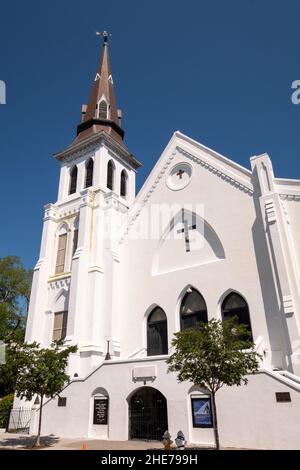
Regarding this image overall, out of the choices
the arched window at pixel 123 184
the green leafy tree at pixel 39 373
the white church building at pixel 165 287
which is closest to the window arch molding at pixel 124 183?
the arched window at pixel 123 184

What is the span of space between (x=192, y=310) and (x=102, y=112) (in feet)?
70.7

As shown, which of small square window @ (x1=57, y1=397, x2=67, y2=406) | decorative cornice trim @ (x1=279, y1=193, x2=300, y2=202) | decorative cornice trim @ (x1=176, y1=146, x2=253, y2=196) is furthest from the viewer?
decorative cornice trim @ (x1=176, y1=146, x2=253, y2=196)

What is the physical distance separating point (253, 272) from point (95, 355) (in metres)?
9.95

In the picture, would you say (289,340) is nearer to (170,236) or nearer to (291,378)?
(291,378)

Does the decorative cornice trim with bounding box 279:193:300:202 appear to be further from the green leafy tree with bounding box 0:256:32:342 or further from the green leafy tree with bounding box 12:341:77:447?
the green leafy tree with bounding box 0:256:32:342

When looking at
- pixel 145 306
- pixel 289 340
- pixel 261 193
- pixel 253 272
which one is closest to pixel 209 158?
pixel 261 193

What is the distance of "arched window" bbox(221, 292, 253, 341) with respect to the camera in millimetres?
17625

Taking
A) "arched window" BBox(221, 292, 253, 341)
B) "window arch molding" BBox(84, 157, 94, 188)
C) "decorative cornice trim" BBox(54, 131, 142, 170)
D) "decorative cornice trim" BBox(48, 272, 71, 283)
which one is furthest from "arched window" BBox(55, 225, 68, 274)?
"arched window" BBox(221, 292, 253, 341)

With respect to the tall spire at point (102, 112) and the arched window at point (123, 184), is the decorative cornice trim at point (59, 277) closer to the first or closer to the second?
the arched window at point (123, 184)

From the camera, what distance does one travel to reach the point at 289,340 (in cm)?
1481

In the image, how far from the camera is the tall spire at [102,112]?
31.9 meters

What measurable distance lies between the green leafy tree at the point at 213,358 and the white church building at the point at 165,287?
1912 millimetres

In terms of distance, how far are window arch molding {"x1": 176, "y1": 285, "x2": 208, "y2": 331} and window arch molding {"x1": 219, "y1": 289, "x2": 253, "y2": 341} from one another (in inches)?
39.2

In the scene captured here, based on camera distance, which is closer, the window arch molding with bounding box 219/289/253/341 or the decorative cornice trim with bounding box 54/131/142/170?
the window arch molding with bounding box 219/289/253/341
